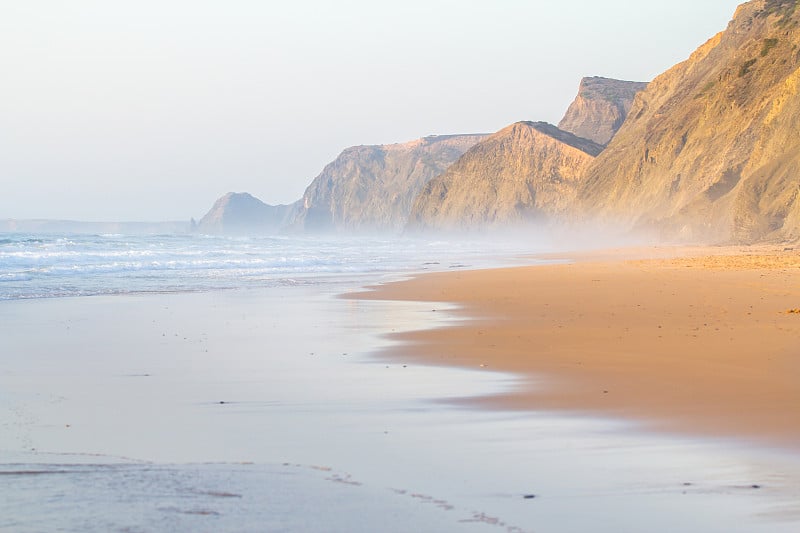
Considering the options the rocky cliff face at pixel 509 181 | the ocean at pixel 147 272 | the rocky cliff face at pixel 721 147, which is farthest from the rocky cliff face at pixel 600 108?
the ocean at pixel 147 272

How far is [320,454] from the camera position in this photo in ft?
18.5

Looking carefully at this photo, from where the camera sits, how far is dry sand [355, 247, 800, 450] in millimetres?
7012

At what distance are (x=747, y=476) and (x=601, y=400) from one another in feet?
8.16

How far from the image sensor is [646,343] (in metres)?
10.6

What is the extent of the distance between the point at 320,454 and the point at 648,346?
18.9 ft

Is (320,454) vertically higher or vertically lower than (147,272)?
higher

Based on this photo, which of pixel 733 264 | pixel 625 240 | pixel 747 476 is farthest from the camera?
pixel 625 240

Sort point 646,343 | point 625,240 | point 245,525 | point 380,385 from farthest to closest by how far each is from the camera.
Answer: point 625,240
point 646,343
point 380,385
point 245,525

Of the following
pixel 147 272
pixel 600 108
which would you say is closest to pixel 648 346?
pixel 147 272

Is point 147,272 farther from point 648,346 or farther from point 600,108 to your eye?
point 600,108

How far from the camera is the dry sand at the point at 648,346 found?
23.0ft

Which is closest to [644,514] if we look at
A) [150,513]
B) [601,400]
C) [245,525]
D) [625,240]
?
[245,525]

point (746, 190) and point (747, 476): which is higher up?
point (746, 190)

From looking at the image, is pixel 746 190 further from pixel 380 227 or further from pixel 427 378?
pixel 380 227
